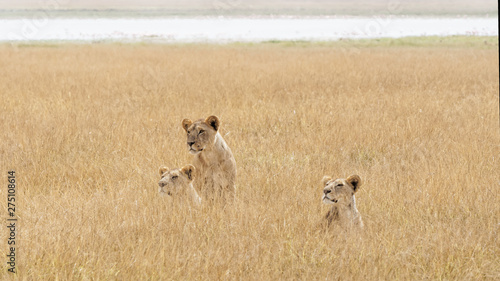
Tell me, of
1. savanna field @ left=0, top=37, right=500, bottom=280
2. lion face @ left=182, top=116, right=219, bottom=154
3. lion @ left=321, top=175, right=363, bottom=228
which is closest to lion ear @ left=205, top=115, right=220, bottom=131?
lion face @ left=182, top=116, right=219, bottom=154

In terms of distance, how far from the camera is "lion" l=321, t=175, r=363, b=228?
4.00 meters

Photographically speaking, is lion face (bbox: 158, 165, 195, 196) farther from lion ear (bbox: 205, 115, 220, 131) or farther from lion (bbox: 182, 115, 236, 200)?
lion ear (bbox: 205, 115, 220, 131)

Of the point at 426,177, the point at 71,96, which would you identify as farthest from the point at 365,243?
the point at 71,96

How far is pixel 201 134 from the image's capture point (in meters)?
4.49

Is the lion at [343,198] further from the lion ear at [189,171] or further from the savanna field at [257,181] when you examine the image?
the lion ear at [189,171]

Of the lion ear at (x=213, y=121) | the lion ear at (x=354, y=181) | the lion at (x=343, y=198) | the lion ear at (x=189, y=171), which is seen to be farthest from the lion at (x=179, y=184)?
the lion ear at (x=354, y=181)

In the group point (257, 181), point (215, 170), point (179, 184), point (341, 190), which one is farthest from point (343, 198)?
point (257, 181)

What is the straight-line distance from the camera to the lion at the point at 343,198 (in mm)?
4004

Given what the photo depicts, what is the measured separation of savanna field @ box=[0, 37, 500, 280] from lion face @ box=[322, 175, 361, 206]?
9.4 inches

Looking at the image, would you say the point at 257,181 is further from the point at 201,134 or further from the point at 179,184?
the point at 201,134

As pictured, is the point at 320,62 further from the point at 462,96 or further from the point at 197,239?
the point at 197,239

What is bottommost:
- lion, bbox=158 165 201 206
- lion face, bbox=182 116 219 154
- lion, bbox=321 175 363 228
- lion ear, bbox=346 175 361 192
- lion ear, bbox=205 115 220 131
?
lion, bbox=321 175 363 228

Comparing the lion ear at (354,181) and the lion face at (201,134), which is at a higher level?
the lion face at (201,134)

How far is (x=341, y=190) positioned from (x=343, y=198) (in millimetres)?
59
